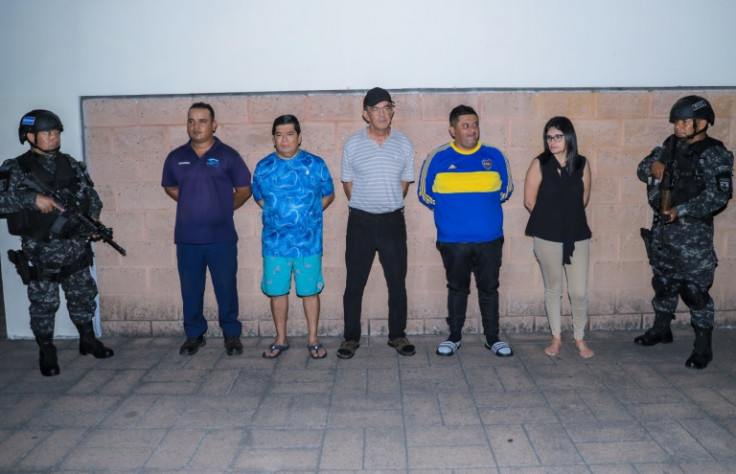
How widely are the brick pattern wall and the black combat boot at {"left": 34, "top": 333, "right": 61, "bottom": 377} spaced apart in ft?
2.56

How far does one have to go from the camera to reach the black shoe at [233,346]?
15.4 ft

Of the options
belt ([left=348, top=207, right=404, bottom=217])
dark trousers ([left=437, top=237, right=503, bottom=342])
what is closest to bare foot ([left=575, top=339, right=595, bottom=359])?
dark trousers ([left=437, top=237, right=503, bottom=342])

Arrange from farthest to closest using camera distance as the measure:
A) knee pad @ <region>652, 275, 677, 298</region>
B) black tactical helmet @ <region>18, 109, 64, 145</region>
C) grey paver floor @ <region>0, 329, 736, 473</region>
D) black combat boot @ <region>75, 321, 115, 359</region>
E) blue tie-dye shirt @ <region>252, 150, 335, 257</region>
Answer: black combat boot @ <region>75, 321, 115, 359</region> → knee pad @ <region>652, 275, 677, 298</region> → blue tie-dye shirt @ <region>252, 150, 335, 257</region> → black tactical helmet @ <region>18, 109, 64, 145</region> → grey paver floor @ <region>0, 329, 736, 473</region>

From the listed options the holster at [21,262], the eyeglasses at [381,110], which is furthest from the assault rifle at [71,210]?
the eyeglasses at [381,110]

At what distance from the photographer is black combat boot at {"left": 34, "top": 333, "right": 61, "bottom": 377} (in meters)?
4.29

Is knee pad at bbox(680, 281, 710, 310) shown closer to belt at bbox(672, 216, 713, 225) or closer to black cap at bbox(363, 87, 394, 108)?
belt at bbox(672, 216, 713, 225)

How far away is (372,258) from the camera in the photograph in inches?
182

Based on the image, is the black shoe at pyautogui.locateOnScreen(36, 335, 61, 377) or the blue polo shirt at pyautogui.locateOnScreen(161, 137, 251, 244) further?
the blue polo shirt at pyautogui.locateOnScreen(161, 137, 251, 244)

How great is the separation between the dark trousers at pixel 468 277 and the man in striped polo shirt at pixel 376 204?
1.24 feet

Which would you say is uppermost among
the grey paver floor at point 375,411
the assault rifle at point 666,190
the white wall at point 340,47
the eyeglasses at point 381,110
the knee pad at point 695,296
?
the white wall at point 340,47

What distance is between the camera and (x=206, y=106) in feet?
15.1

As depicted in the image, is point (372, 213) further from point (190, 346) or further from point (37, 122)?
point (37, 122)

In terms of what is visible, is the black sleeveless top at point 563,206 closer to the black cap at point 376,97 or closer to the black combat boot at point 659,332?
the black combat boot at point 659,332

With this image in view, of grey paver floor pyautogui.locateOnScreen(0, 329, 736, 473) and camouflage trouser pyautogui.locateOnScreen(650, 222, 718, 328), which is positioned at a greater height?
camouflage trouser pyautogui.locateOnScreen(650, 222, 718, 328)
